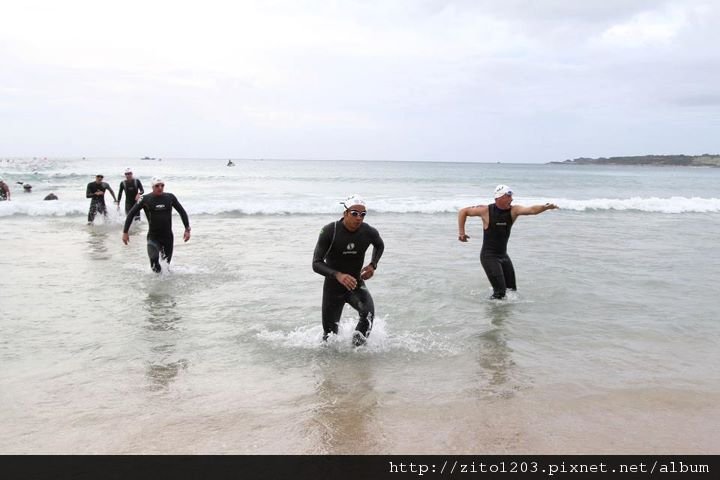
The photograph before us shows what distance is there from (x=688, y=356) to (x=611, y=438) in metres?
2.42

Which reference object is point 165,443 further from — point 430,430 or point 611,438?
point 611,438

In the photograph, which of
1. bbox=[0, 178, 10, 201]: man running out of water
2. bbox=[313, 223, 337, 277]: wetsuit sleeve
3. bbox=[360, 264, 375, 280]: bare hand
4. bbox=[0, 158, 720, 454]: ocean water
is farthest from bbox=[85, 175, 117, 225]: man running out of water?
bbox=[360, 264, 375, 280]: bare hand

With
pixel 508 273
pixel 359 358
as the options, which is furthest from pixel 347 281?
pixel 508 273

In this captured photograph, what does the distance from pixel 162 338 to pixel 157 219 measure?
352 cm

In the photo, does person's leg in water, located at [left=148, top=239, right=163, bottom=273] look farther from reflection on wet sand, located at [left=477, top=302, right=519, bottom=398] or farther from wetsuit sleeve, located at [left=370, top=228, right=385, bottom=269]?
reflection on wet sand, located at [left=477, top=302, right=519, bottom=398]

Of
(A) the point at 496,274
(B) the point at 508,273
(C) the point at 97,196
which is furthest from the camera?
(C) the point at 97,196

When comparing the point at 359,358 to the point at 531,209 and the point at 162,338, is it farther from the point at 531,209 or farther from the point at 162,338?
the point at 531,209

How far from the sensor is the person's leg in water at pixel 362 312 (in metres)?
5.73

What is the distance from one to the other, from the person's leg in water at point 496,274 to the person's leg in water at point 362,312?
9.08 feet

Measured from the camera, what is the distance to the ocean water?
3941mm

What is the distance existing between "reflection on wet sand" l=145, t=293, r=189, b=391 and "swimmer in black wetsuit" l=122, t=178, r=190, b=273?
1314 mm

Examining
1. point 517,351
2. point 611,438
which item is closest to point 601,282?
point 517,351

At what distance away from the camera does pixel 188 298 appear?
805 centimetres

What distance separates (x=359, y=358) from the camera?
18.2ft
